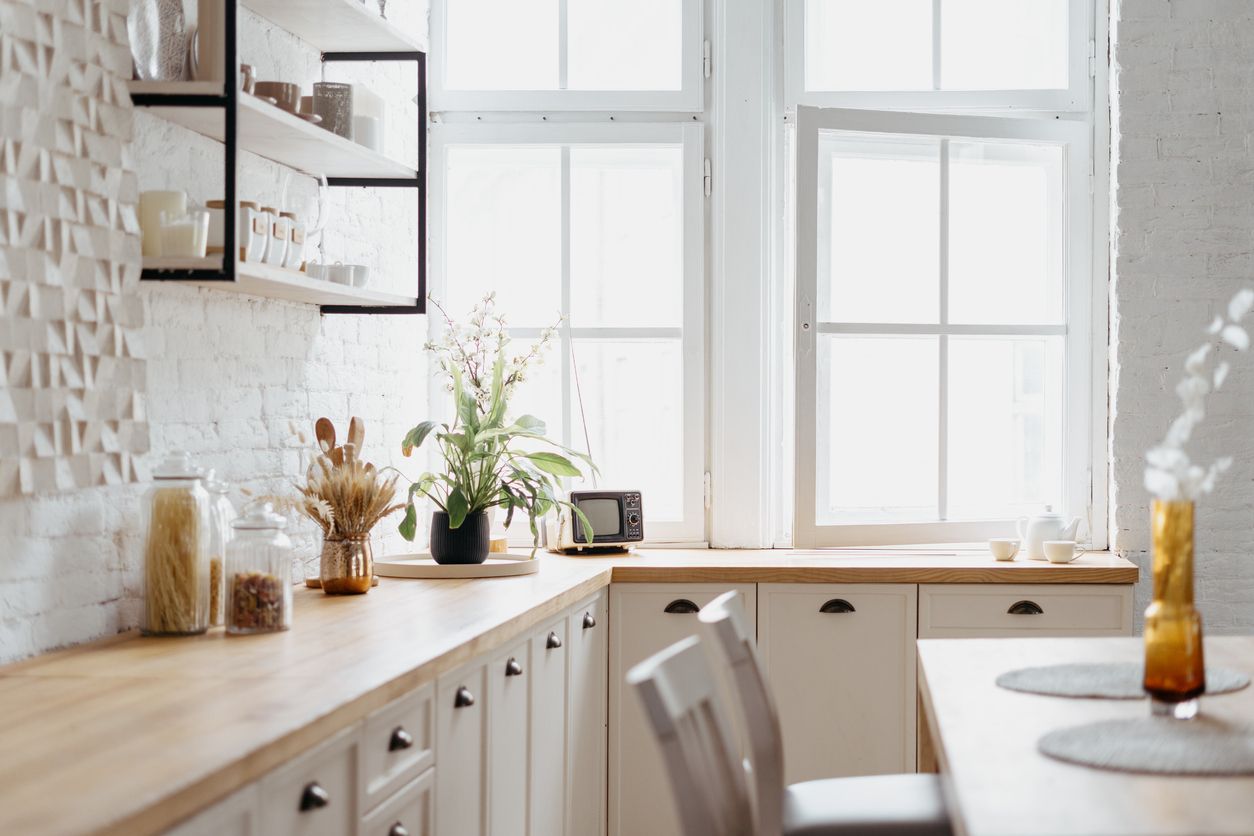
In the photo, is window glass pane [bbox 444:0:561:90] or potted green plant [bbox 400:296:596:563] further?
window glass pane [bbox 444:0:561:90]

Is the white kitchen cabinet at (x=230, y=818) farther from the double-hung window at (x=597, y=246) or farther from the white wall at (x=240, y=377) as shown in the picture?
the double-hung window at (x=597, y=246)

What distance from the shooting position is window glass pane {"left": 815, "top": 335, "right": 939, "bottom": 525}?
4090mm

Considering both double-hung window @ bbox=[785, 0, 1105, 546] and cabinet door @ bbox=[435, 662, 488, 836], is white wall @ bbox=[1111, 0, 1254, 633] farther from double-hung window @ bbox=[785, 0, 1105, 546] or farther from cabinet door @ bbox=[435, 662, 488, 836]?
cabinet door @ bbox=[435, 662, 488, 836]

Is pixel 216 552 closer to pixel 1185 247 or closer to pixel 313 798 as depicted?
pixel 313 798

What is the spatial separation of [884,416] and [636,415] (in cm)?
78

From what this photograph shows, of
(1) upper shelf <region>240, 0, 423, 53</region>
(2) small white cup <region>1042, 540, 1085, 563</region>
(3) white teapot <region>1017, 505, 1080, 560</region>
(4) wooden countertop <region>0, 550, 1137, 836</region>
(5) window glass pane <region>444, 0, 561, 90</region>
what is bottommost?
(4) wooden countertop <region>0, 550, 1137, 836</region>

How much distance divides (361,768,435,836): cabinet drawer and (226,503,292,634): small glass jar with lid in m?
0.43

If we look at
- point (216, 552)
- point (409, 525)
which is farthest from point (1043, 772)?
point (409, 525)

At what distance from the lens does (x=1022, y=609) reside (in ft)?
12.3

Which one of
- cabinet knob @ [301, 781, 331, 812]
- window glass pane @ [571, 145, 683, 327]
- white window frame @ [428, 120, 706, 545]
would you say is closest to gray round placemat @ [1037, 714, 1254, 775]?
cabinet knob @ [301, 781, 331, 812]

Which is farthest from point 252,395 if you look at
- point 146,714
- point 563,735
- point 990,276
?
point 990,276

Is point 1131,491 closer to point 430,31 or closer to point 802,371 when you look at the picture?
point 802,371

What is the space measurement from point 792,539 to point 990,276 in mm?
1012

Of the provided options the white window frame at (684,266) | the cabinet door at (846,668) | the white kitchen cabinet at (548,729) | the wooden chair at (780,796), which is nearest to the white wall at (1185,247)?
the cabinet door at (846,668)
